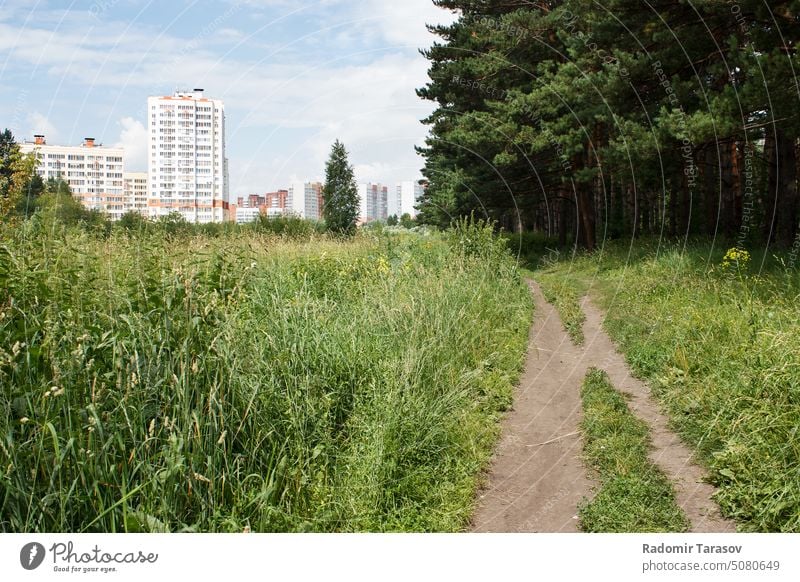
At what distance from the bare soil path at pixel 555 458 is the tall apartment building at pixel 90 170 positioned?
555 cm

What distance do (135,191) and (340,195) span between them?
7.24 metres

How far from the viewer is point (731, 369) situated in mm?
6258

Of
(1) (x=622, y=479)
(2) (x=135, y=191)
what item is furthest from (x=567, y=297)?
(1) (x=622, y=479)

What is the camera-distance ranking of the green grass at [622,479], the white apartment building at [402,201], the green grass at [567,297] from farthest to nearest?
the white apartment building at [402,201]
the green grass at [567,297]
the green grass at [622,479]

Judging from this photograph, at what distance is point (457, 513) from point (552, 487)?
2.96 feet

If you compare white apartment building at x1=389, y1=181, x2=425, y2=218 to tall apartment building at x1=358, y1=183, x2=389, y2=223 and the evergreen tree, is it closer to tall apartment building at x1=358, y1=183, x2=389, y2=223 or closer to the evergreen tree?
tall apartment building at x1=358, y1=183, x2=389, y2=223

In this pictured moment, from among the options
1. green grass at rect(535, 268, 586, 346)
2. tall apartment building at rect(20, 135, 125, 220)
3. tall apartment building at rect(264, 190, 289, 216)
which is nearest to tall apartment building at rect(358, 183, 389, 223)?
tall apartment building at rect(264, 190, 289, 216)

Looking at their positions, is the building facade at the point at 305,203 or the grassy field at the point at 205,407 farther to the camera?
the building facade at the point at 305,203

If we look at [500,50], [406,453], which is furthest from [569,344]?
[500,50]

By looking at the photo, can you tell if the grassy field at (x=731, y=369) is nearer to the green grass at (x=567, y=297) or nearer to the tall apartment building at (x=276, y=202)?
the green grass at (x=567, y=297)

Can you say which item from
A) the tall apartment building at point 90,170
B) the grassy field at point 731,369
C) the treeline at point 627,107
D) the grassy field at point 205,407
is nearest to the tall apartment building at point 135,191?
the tall apartment building at point 90,170
